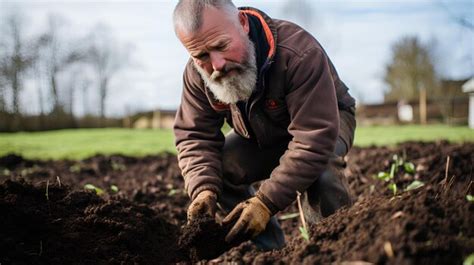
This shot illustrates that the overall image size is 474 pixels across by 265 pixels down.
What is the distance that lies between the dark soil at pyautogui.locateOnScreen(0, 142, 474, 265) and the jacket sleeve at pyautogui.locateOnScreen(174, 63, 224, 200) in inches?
13.5

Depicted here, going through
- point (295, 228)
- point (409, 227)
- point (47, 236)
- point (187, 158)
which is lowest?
point (295, 228)

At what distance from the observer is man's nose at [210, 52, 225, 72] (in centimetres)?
297

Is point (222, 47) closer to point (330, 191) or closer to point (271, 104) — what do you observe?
point (271, 104)

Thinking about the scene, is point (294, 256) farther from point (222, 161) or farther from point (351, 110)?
point (351, 110)

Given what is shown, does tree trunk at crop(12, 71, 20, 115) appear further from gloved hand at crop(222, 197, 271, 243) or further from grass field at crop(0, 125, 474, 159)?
gloved hand at crop(222, 197, 271, 243)

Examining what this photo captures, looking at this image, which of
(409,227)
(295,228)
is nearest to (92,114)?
(295,228)

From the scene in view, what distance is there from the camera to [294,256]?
2.05 m

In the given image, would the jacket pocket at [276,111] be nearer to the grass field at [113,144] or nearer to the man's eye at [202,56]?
the man's eye at [202,56]

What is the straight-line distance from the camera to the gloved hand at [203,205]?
3.00 metres

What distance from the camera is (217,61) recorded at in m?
2.97

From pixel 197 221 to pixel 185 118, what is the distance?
92 cm

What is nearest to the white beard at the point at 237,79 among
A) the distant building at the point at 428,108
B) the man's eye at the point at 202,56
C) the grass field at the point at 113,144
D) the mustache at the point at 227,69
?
the mustache at the point at 227,69

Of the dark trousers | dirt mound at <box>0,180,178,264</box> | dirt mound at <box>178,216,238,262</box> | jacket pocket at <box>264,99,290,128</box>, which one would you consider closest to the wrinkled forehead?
jacket pocket at <box>264,99,290,128</box>

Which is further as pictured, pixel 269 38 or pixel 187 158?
pixel 187 158
